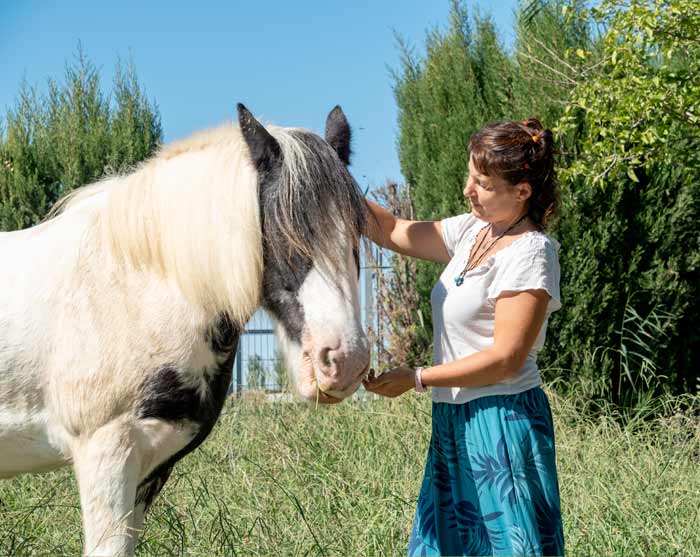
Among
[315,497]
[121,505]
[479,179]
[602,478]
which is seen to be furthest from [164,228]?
[602,478]

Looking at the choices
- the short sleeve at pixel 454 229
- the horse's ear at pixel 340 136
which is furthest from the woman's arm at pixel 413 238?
the horse's ear at pixel 340 136

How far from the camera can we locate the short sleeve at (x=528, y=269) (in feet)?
7.61

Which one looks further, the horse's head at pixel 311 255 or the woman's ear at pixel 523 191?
the woman's ear at pixel 523 191

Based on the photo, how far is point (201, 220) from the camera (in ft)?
7.66

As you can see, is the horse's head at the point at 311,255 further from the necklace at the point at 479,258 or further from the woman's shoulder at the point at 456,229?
the woman's shoulder at the point at 456,229

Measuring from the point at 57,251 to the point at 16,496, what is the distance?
2.89 metres

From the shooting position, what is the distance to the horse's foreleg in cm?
220

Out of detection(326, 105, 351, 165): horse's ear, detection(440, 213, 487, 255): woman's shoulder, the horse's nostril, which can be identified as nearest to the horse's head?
the horse's nostril

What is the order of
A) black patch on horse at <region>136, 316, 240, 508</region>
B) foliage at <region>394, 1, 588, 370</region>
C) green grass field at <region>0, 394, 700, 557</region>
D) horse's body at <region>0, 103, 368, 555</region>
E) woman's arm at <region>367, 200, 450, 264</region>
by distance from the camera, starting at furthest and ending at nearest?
foliage at <region>394, 1, 588, 370</region> → green grass field at <region>0, 394, 700, 557</region> → woman's arm at <region>367, 200, 450, 264</region> → black patch on horse at <region>136, 316, 240, 508</region> → horse's body at <region>0, 103, 368, 555</region>

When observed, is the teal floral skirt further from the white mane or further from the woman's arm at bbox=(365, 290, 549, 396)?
the white mane

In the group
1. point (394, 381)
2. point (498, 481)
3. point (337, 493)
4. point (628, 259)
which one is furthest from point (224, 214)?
point (628, 259)

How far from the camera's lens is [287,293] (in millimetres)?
2209

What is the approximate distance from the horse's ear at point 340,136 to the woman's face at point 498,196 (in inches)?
16.1

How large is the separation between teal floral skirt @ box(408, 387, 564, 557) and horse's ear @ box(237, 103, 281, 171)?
0.98 m
